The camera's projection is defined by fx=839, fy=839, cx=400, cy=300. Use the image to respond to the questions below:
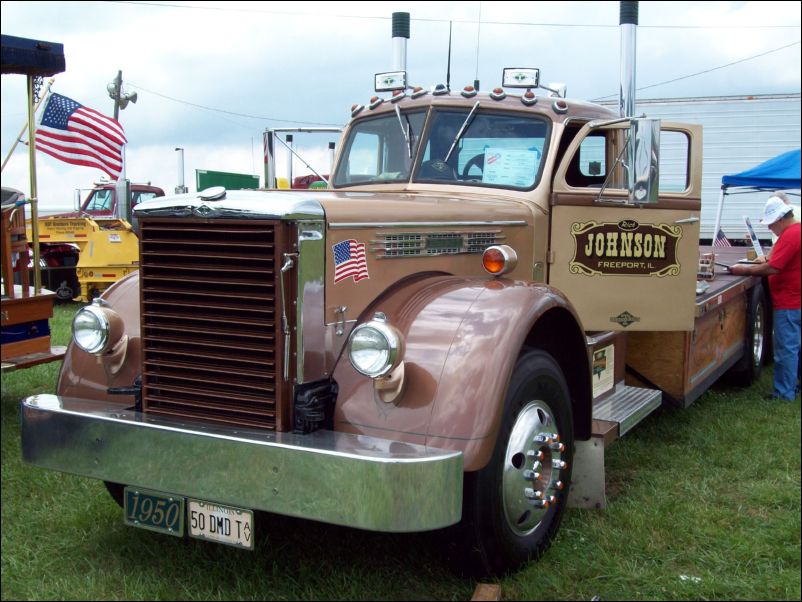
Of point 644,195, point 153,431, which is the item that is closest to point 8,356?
point 153,431

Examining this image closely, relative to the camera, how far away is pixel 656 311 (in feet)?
16.2

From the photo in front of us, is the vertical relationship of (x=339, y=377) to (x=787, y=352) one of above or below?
above

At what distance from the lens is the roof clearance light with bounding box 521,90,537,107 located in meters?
4.85

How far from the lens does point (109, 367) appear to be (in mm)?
3768

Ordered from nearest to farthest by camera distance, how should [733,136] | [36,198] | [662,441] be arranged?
[662,441] → [36,198] → [733,136]

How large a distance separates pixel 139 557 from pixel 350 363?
1.35 meters

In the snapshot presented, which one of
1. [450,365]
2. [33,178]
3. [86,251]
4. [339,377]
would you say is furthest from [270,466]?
[86,251]

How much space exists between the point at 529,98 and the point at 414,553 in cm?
266

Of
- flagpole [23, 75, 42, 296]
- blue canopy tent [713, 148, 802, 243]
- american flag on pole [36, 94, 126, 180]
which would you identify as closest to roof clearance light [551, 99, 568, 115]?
flagpole [23, 75, 42, 296]

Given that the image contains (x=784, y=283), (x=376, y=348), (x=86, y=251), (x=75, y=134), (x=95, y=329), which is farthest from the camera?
(x=86, y=251)

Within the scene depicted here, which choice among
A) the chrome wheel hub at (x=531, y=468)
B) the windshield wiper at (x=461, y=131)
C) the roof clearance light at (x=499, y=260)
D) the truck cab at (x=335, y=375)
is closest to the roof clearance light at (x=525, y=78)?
the windshield wiper at (x=461, y=131)

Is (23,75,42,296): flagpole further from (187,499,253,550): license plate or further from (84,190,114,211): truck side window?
(84,190,114,211): truck side window

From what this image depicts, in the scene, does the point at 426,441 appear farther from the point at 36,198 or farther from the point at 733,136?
the point at 733,136

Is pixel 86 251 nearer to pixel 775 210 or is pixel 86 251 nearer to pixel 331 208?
pixel 775 210
